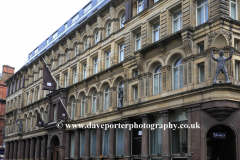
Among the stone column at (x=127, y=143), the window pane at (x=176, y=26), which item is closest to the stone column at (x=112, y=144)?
the stone column at (x=127, y=143)

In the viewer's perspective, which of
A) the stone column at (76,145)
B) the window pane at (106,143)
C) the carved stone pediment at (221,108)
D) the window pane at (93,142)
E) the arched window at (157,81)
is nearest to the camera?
the carved stone pediment at (221,108)

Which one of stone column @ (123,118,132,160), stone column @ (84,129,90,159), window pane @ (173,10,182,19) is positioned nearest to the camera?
window pane @ (173,10,182,19)

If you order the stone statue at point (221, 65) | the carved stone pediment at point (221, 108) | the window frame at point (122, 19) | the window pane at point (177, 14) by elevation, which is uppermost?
the window frame at point (122, 19)

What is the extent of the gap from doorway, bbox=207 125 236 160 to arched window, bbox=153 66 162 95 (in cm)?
637

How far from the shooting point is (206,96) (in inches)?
874

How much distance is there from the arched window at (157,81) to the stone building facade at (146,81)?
88 millimetres

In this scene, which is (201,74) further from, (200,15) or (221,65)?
(200,15)

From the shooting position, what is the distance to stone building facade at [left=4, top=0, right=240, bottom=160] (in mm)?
22438

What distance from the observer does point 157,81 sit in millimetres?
28359

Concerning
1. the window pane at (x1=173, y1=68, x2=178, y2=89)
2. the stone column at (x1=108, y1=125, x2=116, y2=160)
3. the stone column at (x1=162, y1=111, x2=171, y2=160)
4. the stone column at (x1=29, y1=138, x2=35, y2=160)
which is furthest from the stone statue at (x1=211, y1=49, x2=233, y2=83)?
the stone column at (x1=29, y1=138, x2=35, y2=160)

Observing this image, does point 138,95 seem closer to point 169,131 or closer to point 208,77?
point 169,131

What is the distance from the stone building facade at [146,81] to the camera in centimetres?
2244

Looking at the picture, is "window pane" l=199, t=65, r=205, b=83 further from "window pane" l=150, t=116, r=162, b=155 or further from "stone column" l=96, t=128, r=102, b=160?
"stone column" l=96, t=128, r=102, b=160

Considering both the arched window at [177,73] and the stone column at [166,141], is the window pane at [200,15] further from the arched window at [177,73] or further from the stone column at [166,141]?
the stone column at [166,141]
